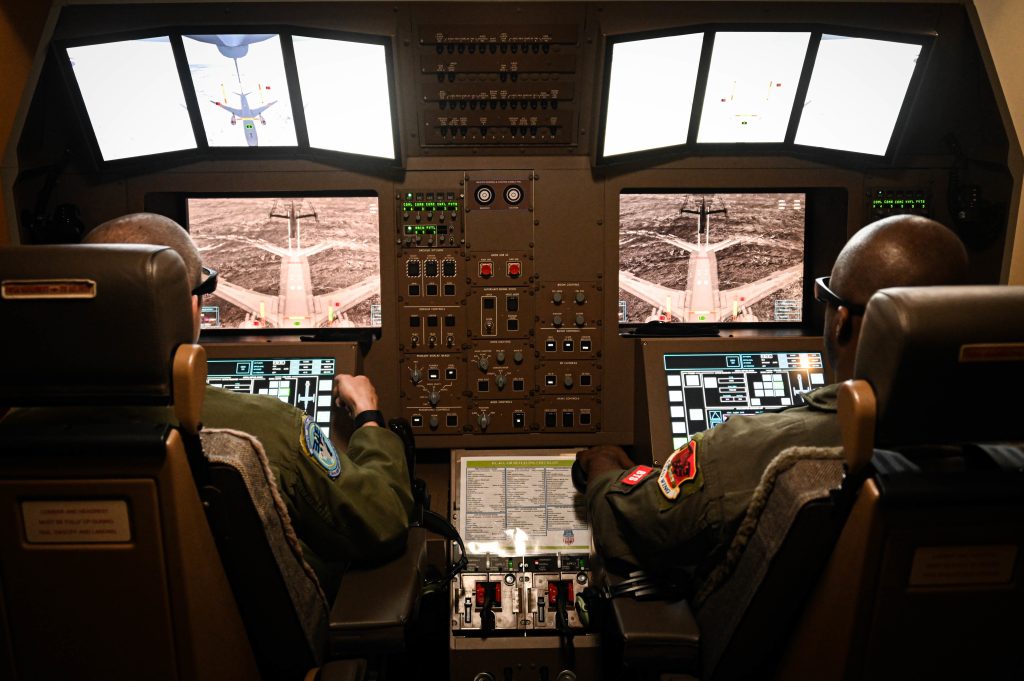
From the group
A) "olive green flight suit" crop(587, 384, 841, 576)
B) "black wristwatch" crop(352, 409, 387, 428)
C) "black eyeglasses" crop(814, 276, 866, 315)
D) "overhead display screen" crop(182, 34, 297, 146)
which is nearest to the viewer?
"olive green flight suit" crop(587, 384, 841, 576)

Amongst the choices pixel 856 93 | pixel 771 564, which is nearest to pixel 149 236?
pixel 771 564

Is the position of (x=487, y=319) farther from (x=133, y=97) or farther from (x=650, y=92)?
(x=133, y=97)

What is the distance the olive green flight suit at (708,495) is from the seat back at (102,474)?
787 mm

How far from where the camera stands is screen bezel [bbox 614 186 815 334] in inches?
95.0

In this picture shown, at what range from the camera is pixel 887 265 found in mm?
1481

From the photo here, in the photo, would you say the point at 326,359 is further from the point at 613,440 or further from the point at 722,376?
the point at 722,376

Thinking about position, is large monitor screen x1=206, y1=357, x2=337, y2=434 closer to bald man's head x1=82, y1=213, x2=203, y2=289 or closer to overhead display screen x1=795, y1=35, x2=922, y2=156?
bald man's head x1=82, y1=213, x2=203, y2=289

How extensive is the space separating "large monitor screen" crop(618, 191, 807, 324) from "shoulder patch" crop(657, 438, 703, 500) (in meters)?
0.95

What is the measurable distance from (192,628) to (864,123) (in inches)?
85.4

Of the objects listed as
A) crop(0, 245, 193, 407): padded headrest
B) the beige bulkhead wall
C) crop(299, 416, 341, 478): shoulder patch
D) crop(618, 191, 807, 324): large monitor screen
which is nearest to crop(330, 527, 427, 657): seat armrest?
crop(299, 416, 341, 478): shoulder patch

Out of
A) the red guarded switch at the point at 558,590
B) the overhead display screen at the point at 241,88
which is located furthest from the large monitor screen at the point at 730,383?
the overhead display screen at the point at 241,88

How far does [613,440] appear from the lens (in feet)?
8.07

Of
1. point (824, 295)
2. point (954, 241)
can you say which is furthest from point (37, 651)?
point (954, 241)

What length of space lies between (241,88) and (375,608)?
1.49 m
